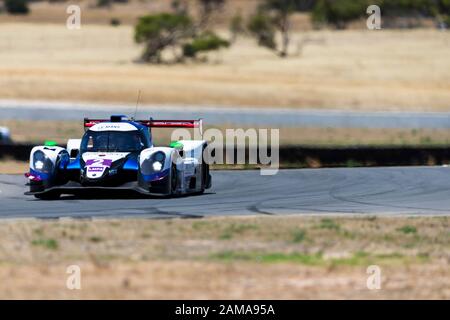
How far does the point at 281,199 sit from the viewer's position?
683 inches

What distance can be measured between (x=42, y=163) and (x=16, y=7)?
305 ft

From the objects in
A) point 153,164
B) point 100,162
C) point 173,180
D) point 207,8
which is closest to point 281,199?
point 173,180

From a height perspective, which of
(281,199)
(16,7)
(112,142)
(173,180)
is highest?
(16,7)

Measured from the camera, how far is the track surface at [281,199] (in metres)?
15.6

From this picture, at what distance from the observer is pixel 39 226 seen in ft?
44.5

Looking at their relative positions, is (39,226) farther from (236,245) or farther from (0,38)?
(0,38)

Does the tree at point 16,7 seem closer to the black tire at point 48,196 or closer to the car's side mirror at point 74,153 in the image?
the car's side mirror at point 74,153

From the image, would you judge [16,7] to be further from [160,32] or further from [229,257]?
[229,257]

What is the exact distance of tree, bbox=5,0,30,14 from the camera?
107m

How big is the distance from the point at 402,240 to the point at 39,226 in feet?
14.2

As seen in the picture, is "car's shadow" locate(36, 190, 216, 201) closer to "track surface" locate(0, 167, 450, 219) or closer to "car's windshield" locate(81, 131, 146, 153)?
"track surface" locate(0, 167, 450, 219)
